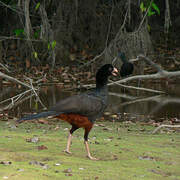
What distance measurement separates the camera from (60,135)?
7.31 m

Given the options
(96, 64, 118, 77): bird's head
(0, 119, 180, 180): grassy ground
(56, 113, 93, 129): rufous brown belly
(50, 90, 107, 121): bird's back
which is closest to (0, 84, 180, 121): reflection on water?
(0, 119, 180, 180): grassy ground

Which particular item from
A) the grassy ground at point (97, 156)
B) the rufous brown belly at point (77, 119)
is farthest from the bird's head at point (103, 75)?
the grassy ground at point (97, 156)

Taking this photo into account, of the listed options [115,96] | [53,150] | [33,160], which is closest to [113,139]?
[53,150]

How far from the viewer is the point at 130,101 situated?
12.3m

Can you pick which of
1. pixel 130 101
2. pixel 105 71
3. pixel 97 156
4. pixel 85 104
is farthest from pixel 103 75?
pixel 130 101

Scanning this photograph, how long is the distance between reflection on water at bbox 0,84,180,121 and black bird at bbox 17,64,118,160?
4290 millimetres

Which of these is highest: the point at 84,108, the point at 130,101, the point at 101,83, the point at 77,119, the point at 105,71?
the point at 105,71

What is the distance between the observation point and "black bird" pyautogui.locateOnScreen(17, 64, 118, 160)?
507 centimetres

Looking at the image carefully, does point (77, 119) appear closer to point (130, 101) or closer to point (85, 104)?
point (85, 104)

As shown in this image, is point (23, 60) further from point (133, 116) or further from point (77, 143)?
point (77, 143)

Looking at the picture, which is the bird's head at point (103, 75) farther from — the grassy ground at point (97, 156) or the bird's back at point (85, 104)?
the grassy ground at point (97, 156)

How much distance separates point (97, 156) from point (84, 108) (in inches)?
30.4

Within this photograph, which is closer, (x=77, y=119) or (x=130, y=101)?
(x=77, y=119)

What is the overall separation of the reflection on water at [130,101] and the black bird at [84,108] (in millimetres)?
4290
